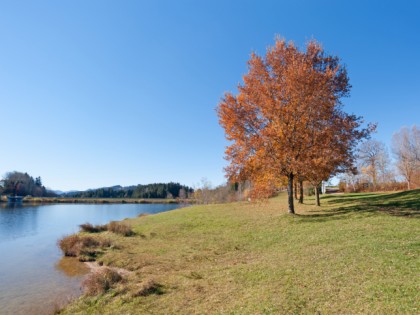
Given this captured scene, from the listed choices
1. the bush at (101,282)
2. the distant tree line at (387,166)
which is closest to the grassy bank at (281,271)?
the bush at (101,282)

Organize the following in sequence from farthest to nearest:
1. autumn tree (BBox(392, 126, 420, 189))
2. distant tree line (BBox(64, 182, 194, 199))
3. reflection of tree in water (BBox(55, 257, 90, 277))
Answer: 1. distant tree line (BBox(64, 182, 194, 199))
2. autumn tree (BBox(392, 126, 420, 189))
3. reflection of tree in water (BBox(55, 257, 90, 277))

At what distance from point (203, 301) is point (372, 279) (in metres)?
4.80

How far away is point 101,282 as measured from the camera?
10.1 m

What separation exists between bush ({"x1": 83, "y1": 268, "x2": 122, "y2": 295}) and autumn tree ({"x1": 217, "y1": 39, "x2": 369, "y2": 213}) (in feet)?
35.3

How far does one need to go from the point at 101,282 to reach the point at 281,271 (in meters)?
6.80

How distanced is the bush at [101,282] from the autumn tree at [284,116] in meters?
10.8

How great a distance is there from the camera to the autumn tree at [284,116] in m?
17.7

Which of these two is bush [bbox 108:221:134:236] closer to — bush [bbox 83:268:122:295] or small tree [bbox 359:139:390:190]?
bush [bbox 83:268:122:295]

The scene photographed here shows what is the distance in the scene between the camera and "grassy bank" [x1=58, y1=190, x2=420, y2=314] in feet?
21.6

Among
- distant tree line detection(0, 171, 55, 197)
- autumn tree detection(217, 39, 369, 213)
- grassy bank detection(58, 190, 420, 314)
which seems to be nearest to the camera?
grassy bank detection(58, 190, 420, 314)

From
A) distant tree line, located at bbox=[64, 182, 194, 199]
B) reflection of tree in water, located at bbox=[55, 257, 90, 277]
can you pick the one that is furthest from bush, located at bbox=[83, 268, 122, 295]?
distant tree line, located at bbox=[64, 182, 194, 199]

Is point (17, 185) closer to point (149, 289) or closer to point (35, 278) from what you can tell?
point (35, 278)

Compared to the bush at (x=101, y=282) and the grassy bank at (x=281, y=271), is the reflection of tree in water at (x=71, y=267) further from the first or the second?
the bush at (x=101, y=282)

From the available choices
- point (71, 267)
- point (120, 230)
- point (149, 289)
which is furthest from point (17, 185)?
point (149, 289)
